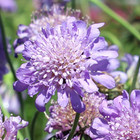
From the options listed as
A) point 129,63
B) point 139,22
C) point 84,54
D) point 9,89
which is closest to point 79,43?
point 84,54

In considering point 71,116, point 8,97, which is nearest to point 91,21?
point 8,97

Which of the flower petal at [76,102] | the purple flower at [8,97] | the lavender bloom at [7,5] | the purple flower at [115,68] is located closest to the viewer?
the flower petal at [76,102]

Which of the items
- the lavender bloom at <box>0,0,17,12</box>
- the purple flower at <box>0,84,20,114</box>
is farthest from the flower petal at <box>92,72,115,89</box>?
the lavender bloom at <box>0,0,17,12</box>

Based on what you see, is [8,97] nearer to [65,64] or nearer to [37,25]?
[37,25]

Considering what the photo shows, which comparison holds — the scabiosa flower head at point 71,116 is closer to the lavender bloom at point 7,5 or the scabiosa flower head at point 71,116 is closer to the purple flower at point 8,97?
the purple flower at point 8,97

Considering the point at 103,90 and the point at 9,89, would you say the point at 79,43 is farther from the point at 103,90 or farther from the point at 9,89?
the point at 9,89

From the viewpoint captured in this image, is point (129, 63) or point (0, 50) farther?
point (0, 50)

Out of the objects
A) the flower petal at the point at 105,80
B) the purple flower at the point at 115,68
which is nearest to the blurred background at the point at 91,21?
the purple flower at the point at 115,68
